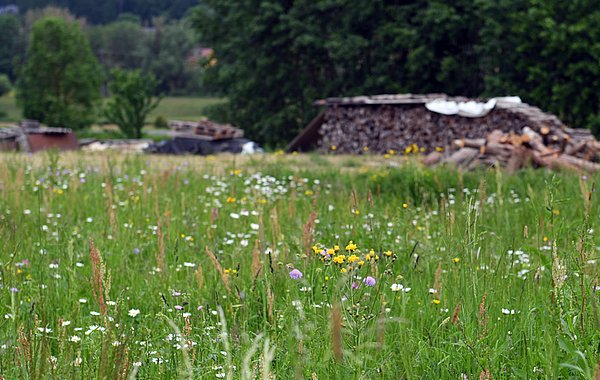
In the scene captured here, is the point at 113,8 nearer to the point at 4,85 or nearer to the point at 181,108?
the point at 4,85

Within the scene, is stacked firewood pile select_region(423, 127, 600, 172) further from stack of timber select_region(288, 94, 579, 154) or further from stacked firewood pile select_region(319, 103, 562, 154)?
stacked firewood pile select_region(319, 103, 562, 154)

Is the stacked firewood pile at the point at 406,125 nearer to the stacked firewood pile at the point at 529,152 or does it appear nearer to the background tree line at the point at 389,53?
the stacked firewood pile at the point at 529,152

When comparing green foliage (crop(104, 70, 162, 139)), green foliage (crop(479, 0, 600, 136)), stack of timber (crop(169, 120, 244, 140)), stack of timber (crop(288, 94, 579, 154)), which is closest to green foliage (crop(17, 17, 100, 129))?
green foliage (crop(104, 70, 162, 139))

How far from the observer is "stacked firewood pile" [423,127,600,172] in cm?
1019

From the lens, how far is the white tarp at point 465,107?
554 inches

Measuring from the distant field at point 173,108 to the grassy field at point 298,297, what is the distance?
56.6 meters

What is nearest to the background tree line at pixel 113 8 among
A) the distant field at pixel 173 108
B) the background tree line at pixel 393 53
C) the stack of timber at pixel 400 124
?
the distant field at pixel 173 108

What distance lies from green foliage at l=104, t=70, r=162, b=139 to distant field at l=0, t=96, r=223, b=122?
30.2 metres

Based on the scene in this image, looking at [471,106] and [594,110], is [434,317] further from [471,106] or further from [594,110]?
[594,110]

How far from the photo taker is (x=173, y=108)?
7006 centimetres

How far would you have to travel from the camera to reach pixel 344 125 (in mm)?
17078

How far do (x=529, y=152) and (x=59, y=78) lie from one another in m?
36.9

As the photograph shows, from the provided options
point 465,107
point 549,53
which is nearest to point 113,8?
point 549,53

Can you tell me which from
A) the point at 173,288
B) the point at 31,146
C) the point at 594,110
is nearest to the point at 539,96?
the point at 594,110
